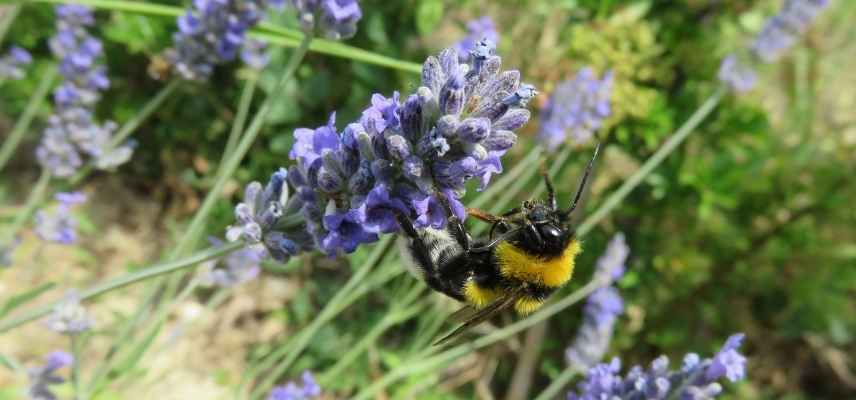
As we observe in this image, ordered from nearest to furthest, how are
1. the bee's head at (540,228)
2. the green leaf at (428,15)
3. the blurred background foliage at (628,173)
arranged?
1. the bee's head at (540,228)
2. the green leaf at (428,15)
3. the blurred background foliage at (628,173)

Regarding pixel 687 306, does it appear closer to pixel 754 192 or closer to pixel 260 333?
pixel 754 192

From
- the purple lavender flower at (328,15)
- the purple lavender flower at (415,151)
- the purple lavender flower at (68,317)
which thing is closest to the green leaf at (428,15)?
the purple lavender flower at (328,15)

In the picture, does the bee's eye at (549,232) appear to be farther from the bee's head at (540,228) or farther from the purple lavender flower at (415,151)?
the purple lavender flower at (415,151)

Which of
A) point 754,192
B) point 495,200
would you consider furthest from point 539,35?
point 754,192

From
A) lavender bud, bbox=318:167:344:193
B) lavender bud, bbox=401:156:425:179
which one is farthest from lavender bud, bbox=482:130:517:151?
lavender bud, bbox=318:167:344:193

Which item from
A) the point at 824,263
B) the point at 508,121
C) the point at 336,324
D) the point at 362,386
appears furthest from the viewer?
the point at 824,263

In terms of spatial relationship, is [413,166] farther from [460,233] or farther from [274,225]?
[460,233]
